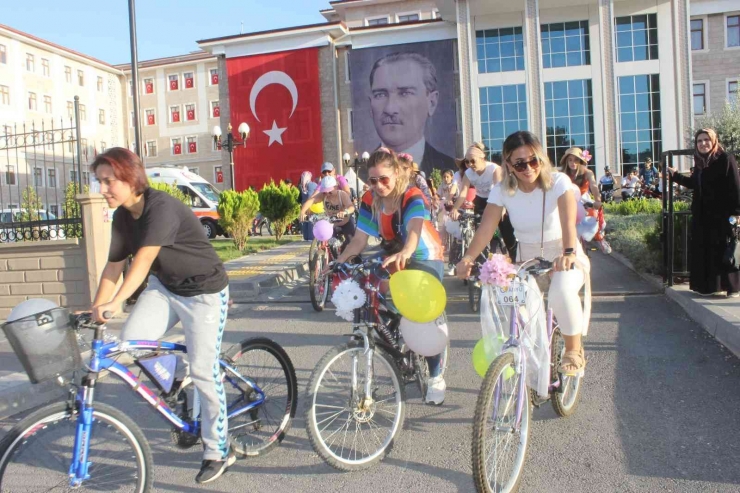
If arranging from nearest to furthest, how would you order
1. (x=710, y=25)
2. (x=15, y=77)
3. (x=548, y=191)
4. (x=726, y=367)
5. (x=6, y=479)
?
1. (x=6, y=479)
2. (x=548, y=191)
3. (x=726, y=367)
4. (x=710, y=25)
5. (x=15, y=77)

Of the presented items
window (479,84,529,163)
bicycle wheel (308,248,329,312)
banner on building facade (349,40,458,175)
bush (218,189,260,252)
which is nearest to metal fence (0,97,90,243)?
bicycle wheel (308,248,329,312)

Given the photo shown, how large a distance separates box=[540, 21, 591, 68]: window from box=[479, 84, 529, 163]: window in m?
2.43

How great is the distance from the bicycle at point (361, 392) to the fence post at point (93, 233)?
18.5 ft

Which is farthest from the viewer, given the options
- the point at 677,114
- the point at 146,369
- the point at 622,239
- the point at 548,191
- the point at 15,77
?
the point at 15,77

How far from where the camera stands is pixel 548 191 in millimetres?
3906

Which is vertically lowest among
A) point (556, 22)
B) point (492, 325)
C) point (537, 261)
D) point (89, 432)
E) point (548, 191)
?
point (89, 432)

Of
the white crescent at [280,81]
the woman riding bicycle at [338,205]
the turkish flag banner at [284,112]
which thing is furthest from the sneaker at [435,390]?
Answer: the white crescent at [280,81]

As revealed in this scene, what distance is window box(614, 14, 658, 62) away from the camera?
36.8m

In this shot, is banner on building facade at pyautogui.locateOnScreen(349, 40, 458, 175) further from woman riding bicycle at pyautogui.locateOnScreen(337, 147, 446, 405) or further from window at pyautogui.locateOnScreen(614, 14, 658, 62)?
woman riding bicycle at pyautogui.locateOnScreen(337, 147, 446, 405)

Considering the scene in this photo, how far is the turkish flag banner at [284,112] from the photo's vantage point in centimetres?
4272

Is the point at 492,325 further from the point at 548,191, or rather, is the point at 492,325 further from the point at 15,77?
the point at 15,77

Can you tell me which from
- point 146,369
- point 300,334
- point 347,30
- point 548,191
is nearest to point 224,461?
point 146,369

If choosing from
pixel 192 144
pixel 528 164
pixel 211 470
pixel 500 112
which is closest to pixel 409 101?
pixel 500 112

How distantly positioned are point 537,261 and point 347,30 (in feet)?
135
